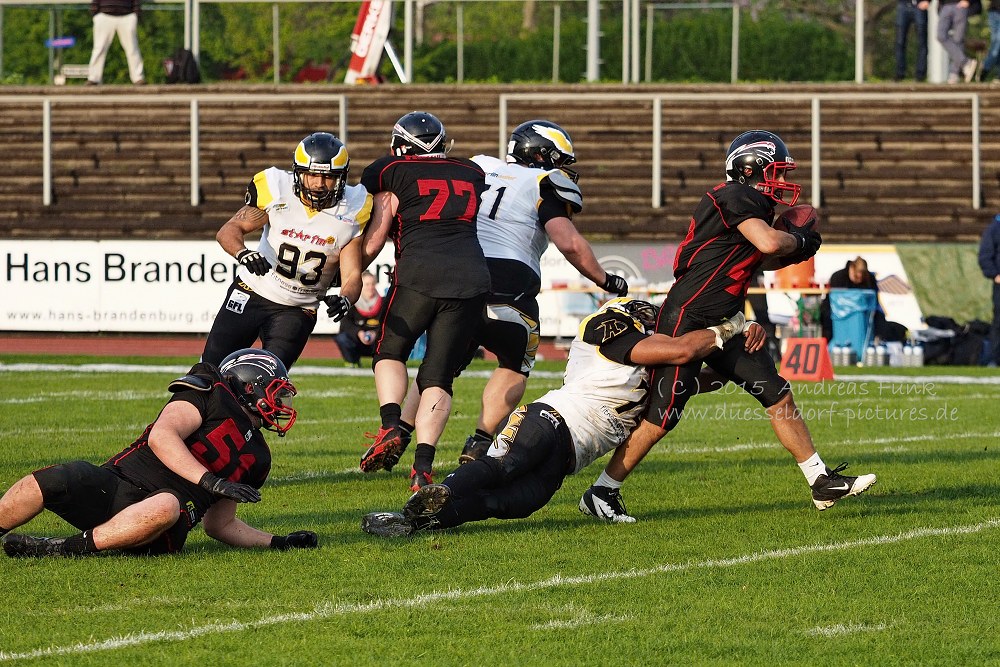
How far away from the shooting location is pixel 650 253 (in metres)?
19.5

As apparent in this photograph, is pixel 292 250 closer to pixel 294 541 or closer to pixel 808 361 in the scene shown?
pixel 294 541

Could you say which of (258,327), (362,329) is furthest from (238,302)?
(362,329)

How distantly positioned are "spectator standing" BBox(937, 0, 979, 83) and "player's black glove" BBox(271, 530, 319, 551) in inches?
737

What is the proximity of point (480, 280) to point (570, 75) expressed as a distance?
95.2 feet

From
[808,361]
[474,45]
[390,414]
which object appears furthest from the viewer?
[474,45]

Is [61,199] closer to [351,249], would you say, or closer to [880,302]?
[880,302]

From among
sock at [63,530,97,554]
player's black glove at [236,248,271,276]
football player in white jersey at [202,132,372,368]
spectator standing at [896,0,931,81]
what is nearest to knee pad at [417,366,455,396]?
football player in white jersey at [202,132,372,368]

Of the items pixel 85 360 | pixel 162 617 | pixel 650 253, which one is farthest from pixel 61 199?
pixel 162 617

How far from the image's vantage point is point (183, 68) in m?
25.8

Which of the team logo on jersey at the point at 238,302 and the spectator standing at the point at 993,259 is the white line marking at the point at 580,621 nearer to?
the team logo on jersey at the point at 238,302

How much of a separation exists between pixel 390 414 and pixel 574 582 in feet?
7.82

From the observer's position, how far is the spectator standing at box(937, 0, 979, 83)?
22625mm

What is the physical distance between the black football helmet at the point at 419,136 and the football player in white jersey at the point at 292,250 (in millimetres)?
283

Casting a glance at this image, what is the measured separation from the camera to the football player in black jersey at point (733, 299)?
6.72 meters
